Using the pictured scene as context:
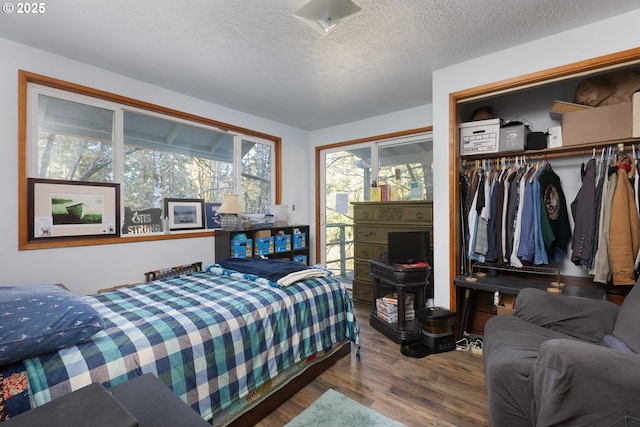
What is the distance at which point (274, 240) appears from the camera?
386 centimetres

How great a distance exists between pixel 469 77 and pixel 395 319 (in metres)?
Result: 2.36

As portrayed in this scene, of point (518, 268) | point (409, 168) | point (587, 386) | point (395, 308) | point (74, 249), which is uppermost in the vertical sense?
point (409, 168)

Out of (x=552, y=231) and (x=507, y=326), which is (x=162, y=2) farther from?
(x=552, y=231)

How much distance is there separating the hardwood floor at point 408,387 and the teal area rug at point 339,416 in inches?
2.1

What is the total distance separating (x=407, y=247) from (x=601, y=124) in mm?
1765

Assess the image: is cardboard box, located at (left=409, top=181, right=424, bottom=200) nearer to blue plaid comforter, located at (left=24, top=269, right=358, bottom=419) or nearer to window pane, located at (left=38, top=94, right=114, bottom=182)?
blue plaid comforter, located at (left=24, top=269, right=358, bottom=419)

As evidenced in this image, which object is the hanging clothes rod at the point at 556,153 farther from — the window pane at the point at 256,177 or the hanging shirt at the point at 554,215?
the window pane at the point at 256,177

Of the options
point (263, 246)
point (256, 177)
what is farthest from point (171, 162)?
point (263, 246)

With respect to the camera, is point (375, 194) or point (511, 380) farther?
point (375, 194)

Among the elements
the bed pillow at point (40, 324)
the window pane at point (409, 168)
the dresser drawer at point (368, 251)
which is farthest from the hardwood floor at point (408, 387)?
the window pane at point (409, 168)

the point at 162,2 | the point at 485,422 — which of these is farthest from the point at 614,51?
the point at 162,2

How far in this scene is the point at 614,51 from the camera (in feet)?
6.77

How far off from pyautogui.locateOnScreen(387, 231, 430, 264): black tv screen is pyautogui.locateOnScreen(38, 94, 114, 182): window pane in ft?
9.30

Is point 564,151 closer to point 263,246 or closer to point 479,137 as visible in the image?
point 479,137
